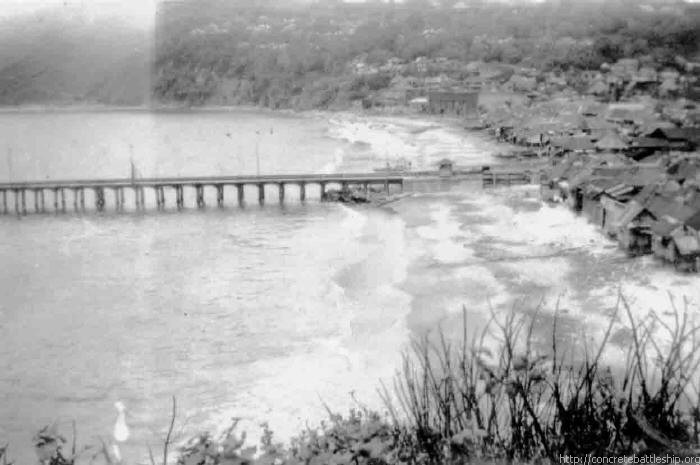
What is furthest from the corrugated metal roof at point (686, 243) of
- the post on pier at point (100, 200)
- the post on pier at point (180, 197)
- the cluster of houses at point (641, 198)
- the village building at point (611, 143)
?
the post on pier at point (100, 200)

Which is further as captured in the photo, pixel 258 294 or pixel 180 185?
pixel 180 185

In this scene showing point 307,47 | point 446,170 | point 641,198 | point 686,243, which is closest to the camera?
point 686,243

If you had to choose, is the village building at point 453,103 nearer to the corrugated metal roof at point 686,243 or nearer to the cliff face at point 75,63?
the cliff face at point 75,63

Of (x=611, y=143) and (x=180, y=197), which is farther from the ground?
(x=611, y=143)

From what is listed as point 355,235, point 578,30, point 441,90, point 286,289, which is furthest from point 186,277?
point 578,30

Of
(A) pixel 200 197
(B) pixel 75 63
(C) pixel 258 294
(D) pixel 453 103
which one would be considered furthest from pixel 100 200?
(B) pixel 75 63

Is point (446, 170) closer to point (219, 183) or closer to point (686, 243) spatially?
point (219, 183)

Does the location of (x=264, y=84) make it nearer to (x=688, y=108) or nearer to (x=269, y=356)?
(x=688, y=108)
